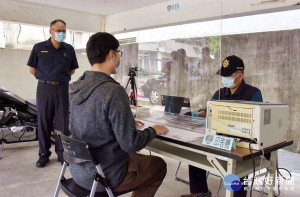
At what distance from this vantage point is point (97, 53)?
1.44 m

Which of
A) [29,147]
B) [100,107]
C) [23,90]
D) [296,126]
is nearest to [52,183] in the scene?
[29,147]

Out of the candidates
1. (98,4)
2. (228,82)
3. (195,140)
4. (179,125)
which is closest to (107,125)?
(195,140)

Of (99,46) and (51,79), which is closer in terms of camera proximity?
(99,46)

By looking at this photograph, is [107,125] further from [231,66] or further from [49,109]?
[49,109]

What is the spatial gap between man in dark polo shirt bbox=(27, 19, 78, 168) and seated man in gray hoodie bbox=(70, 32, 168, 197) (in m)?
1.61

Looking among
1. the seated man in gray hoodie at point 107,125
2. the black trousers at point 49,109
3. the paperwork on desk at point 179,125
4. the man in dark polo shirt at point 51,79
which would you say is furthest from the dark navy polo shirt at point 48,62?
the seated man in gray hoodie at point 107,125

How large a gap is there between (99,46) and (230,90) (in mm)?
1211

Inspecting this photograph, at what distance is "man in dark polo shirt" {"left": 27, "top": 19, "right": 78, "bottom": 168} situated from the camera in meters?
2.97

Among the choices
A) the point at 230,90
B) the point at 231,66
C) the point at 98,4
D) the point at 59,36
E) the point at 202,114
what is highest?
the point at 98,4

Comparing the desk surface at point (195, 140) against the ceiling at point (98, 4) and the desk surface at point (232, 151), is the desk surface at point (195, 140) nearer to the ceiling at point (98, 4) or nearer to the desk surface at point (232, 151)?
the desk surface at point (232, 151)

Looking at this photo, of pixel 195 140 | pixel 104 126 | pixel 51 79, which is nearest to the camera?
pixel 104 126

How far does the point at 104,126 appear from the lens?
1.36m

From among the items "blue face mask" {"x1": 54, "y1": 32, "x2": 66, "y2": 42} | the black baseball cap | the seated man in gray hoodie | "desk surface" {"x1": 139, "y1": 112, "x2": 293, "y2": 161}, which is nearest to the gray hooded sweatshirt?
the seated man in gray hoodie

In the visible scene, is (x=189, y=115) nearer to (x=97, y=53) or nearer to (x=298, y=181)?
(x=97, y=53)
